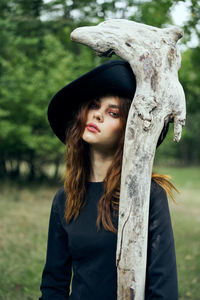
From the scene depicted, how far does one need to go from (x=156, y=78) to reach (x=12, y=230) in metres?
6.11

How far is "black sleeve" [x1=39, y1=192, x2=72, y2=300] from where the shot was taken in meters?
1.92

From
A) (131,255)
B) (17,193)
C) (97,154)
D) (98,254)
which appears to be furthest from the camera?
(17,193)

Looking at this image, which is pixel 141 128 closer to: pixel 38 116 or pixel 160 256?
pixel 160 256

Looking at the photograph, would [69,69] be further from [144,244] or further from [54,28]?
[144,244]

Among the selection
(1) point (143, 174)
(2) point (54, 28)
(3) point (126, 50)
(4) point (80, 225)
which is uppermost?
(2) point (54, 28)

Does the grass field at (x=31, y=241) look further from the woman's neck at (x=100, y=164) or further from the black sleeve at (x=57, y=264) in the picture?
the woman's neck at (x=100, y=164)

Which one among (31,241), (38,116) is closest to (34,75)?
(38,116)

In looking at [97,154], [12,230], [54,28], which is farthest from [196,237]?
[97,154]

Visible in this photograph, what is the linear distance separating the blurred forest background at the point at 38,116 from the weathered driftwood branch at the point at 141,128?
2.42 m

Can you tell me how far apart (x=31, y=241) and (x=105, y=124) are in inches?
204

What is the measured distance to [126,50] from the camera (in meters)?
1.58

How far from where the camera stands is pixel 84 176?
195cm

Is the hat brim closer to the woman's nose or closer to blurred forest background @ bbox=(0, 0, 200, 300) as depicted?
A: the woman's nose

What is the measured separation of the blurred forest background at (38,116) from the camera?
5031 millimetres
